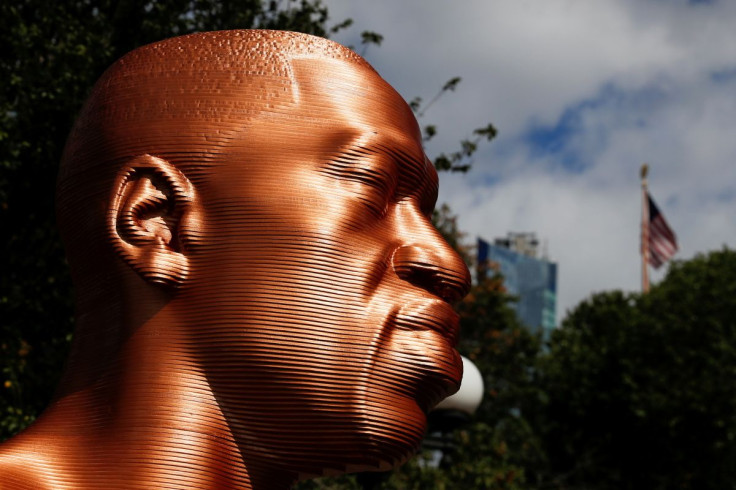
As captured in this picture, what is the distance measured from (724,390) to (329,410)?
2110 cm

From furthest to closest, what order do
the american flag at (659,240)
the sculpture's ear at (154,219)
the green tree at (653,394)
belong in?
1. the american flag at (659,240)
2. the green tree at (653,394)
3. the sculpture's ear at (154,219)

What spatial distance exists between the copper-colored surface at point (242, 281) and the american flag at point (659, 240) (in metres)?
30.3

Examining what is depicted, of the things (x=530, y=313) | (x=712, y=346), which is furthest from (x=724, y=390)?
(x=530, y=313)

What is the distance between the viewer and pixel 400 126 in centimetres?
404

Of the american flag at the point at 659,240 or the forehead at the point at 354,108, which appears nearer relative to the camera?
the forehead at the point at 354,108

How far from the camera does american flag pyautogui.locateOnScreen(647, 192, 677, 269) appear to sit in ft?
107

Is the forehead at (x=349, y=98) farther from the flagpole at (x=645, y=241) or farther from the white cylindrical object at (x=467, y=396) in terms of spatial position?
the flagpole at (x=645, y=241)

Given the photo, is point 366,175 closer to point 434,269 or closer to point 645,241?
point 434,269

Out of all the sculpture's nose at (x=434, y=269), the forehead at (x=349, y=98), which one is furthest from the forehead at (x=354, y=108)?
the sculpture's nose at (x=434, y=269)

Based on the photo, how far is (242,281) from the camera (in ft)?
11.4

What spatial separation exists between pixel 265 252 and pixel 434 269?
0.73m

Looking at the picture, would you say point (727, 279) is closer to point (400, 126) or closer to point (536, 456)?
point (536, 456)

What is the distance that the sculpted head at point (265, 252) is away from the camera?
11.3 feet

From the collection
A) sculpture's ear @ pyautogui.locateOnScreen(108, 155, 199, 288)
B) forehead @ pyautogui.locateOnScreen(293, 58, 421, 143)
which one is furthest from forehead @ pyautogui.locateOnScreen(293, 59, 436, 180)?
sculpture's ear @ pyautogui.locateOnScreen(108, 155, 199, 288)
